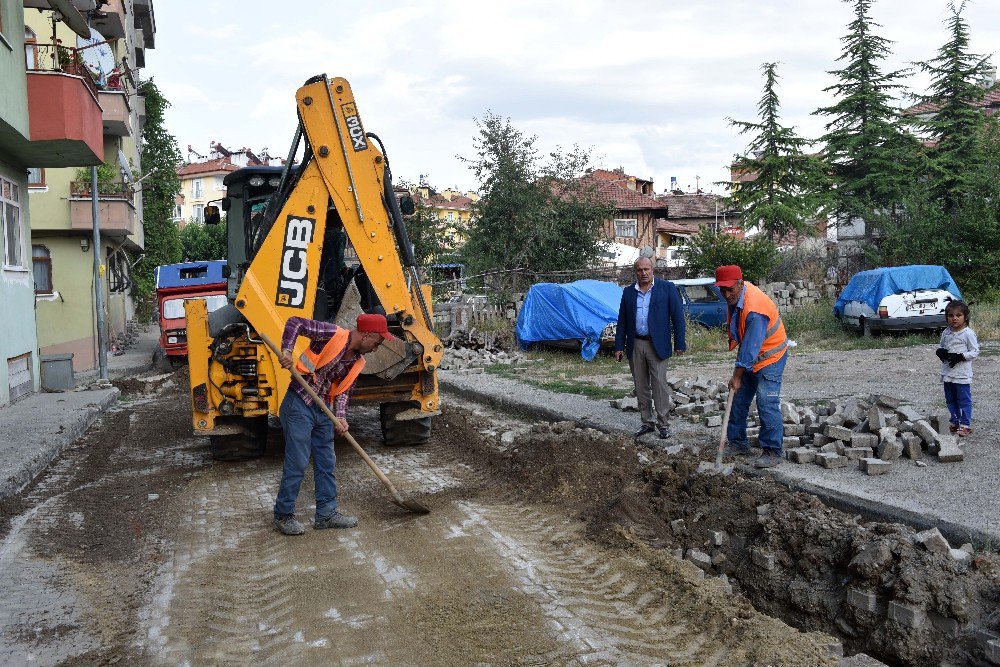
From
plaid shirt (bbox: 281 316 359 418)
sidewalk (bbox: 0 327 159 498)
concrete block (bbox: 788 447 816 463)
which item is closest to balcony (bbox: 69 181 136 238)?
sidewalk (bbox: 0 327 159 498)

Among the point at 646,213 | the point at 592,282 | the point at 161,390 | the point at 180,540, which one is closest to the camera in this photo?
the point at 180,540

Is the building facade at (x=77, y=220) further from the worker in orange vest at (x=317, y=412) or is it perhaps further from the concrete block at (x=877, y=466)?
the concrete block at (x=877, y=466)

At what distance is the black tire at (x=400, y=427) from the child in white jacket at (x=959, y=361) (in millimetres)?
5196

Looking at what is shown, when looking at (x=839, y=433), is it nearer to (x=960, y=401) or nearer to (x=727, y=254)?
(x=960, y=401)

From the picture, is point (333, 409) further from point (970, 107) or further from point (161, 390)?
point (970, 107)

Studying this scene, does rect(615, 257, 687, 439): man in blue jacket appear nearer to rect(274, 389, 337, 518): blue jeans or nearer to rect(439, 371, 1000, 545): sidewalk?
rect(439, 371, 1000, 545): sidewalk

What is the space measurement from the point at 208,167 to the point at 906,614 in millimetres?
84379

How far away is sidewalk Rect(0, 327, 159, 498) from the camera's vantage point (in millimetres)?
8648

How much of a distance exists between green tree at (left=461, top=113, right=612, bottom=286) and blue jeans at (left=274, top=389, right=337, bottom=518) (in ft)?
60.6

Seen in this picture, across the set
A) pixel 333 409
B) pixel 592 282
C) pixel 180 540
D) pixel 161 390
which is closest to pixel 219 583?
pixel 180 540

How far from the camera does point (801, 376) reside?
1344 cm

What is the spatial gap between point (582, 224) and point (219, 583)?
21.0 meters

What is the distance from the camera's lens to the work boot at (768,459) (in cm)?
715

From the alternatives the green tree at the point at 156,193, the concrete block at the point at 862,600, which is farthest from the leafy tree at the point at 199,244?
the concrete block at the point at 862,600
